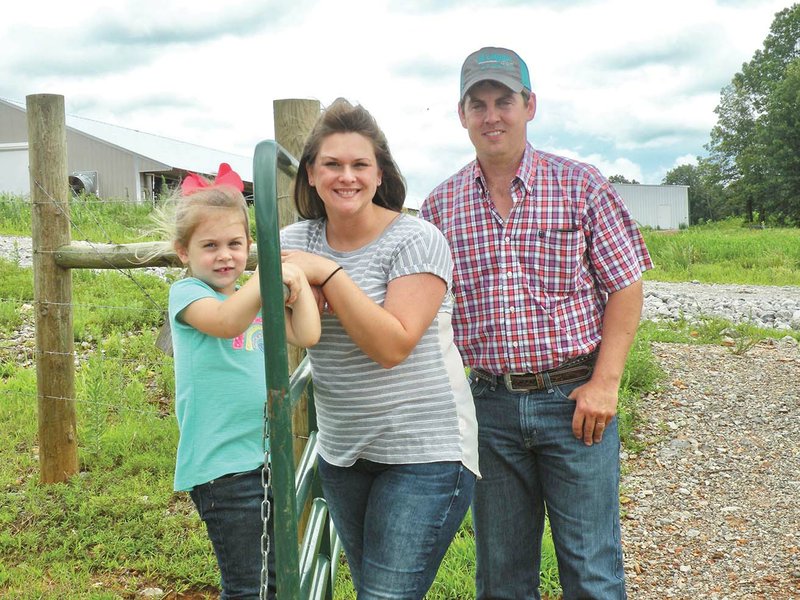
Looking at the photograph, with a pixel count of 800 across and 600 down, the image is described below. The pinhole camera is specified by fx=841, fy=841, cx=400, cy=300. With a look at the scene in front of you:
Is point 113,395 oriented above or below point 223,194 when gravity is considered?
below

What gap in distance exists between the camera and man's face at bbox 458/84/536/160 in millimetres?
2488

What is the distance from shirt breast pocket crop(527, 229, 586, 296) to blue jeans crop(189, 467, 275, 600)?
1.00m

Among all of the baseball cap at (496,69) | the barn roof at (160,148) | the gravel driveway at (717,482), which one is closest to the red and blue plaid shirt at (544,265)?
the baseball cap at (496,69)

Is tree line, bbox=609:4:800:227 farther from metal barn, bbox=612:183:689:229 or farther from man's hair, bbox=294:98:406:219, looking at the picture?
man's hair, bbox=294:98:406:219

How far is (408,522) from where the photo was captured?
1.96 metres

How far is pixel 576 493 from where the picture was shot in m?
2.48

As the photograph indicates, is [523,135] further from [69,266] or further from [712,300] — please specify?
[712,300]

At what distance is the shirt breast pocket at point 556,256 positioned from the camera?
2.47 metres

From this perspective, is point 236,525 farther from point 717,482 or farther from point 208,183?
point 717,482

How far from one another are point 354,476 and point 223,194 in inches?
34.3

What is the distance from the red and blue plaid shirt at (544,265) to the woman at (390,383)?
17.7 inches

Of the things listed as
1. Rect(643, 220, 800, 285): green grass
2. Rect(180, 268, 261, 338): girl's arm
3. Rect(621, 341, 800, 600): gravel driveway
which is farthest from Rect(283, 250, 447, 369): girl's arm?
Rect(643, 220, 800, 285): green grass

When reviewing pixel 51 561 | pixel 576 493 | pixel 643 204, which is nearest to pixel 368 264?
pixel 576 493

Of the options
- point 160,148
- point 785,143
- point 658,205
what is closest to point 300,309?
point 160,148
